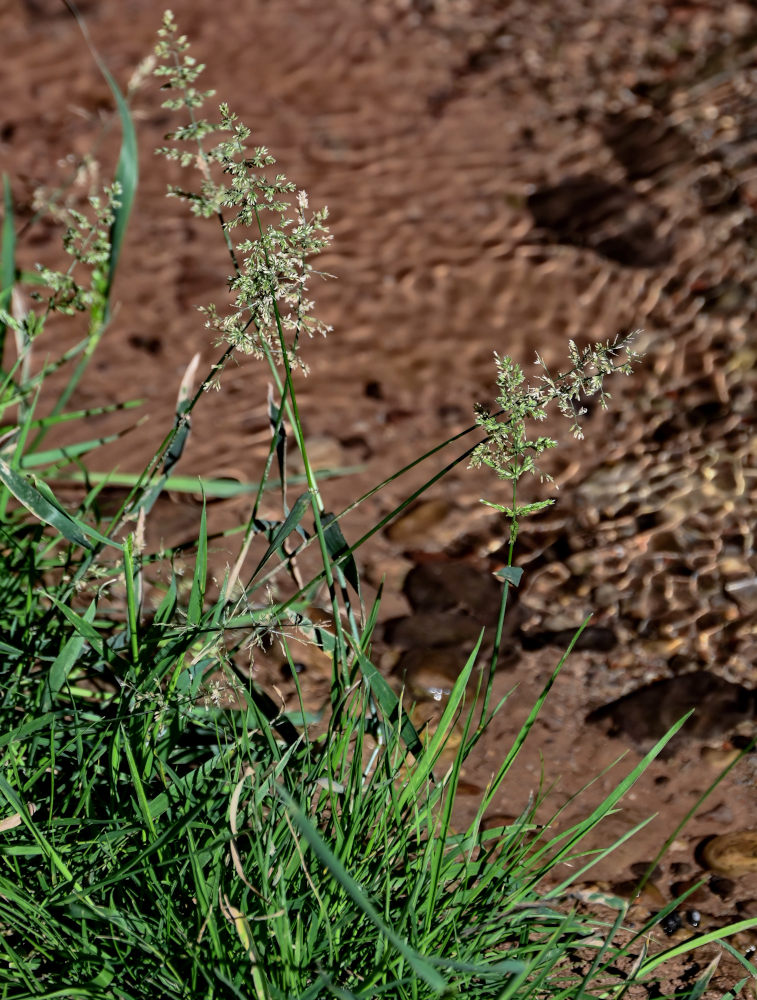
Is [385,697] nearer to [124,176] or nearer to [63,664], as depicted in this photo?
[63,664]

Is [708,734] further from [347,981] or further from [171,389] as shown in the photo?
[171,389]

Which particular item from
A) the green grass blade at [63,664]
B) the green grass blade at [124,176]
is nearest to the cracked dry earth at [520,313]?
the green grass blade at [124,176]

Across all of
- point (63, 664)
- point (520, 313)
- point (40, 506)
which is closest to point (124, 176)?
point (40, 506)

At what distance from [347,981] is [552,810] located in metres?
0.57

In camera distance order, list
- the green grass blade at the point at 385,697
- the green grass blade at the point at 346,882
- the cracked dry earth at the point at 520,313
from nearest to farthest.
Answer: the green grass blade at the point at 346,882, the green grass blade at the point at 385,697, the cracked dry earth at the point at 520,313

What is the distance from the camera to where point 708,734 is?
1.68 m

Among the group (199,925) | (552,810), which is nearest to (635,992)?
(552,810)

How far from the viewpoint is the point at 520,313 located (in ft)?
8.32

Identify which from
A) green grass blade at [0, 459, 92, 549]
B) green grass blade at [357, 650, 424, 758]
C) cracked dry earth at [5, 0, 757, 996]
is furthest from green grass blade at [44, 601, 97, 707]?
cracked dry earth at [5, 0, 757, 996]

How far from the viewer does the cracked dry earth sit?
5.68 ft

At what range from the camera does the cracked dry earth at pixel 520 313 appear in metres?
1.73

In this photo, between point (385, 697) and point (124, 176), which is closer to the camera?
point (385, 697)

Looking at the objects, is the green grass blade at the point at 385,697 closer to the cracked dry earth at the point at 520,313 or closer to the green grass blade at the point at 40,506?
the green grass blade at the point at 40,506

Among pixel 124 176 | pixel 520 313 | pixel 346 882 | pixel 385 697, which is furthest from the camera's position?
pixel 520 313
